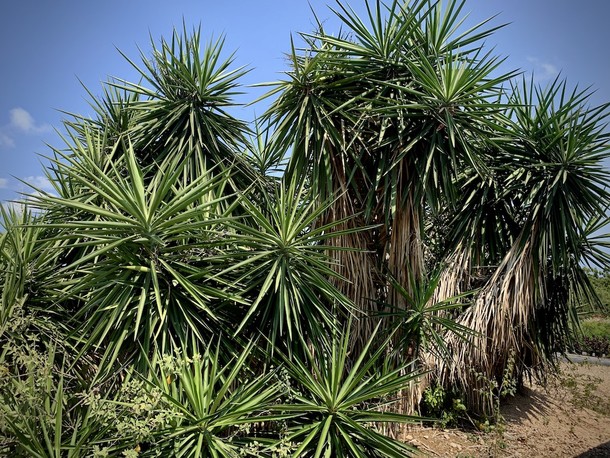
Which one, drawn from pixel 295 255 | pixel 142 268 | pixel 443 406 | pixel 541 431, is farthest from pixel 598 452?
pixel 142 268

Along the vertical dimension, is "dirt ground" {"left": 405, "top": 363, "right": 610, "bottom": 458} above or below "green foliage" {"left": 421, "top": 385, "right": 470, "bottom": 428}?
below

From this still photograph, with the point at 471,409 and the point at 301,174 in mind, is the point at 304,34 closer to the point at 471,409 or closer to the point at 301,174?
the point at 301,174

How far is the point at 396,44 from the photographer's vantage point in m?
5.30

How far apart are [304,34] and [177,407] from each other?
13.0 ft

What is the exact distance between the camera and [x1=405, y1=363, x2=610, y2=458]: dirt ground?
5.58m

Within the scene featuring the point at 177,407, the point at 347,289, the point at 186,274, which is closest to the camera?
the point at 177,407

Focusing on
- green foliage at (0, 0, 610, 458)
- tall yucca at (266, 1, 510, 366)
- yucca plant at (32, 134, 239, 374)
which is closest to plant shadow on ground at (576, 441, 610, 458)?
green foliage at (0, 0, 610, 458)

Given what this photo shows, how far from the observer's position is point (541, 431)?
625cm

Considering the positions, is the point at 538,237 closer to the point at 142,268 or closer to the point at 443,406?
the point at 443,406

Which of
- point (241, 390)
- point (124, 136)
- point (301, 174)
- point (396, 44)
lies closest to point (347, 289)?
point (301, 174)

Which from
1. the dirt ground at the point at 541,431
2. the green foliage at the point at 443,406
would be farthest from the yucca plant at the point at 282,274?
the green foliage at the point at 443,406

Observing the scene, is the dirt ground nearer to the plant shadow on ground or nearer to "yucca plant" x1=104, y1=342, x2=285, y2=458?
the plant shadow on ground

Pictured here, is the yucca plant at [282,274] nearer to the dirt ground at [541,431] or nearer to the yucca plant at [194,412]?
the yucca plant at [194,412]

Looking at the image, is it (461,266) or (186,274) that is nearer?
(186,274)
